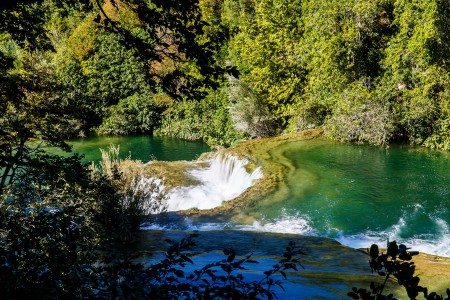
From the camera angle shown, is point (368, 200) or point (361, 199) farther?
point (361, 199)

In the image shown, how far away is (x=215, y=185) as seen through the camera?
15.0 metres

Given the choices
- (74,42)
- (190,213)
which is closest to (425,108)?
(190,213)

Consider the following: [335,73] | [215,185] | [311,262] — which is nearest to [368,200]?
[311,262]

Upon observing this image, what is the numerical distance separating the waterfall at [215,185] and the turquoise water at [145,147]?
6.55m

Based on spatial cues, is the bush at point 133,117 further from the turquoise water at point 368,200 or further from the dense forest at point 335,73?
the turquoise water at point 368,200

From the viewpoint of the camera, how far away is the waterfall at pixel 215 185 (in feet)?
43.9

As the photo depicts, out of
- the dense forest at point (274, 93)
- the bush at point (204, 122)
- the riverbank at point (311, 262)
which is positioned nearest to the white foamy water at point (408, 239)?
the riverbank at point (311, 262)

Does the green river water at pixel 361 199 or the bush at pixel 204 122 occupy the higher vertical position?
the bush at pixel 204 122

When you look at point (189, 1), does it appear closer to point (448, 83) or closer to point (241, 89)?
point (448, 83)

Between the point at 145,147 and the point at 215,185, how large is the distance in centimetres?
1222

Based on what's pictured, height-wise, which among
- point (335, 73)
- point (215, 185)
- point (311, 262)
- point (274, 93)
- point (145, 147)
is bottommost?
point (215, 185)

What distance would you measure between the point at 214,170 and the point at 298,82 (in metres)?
8.89

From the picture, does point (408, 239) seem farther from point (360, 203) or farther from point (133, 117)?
point (133, 117)

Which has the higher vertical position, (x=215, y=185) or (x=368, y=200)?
(x=368, y=200)
